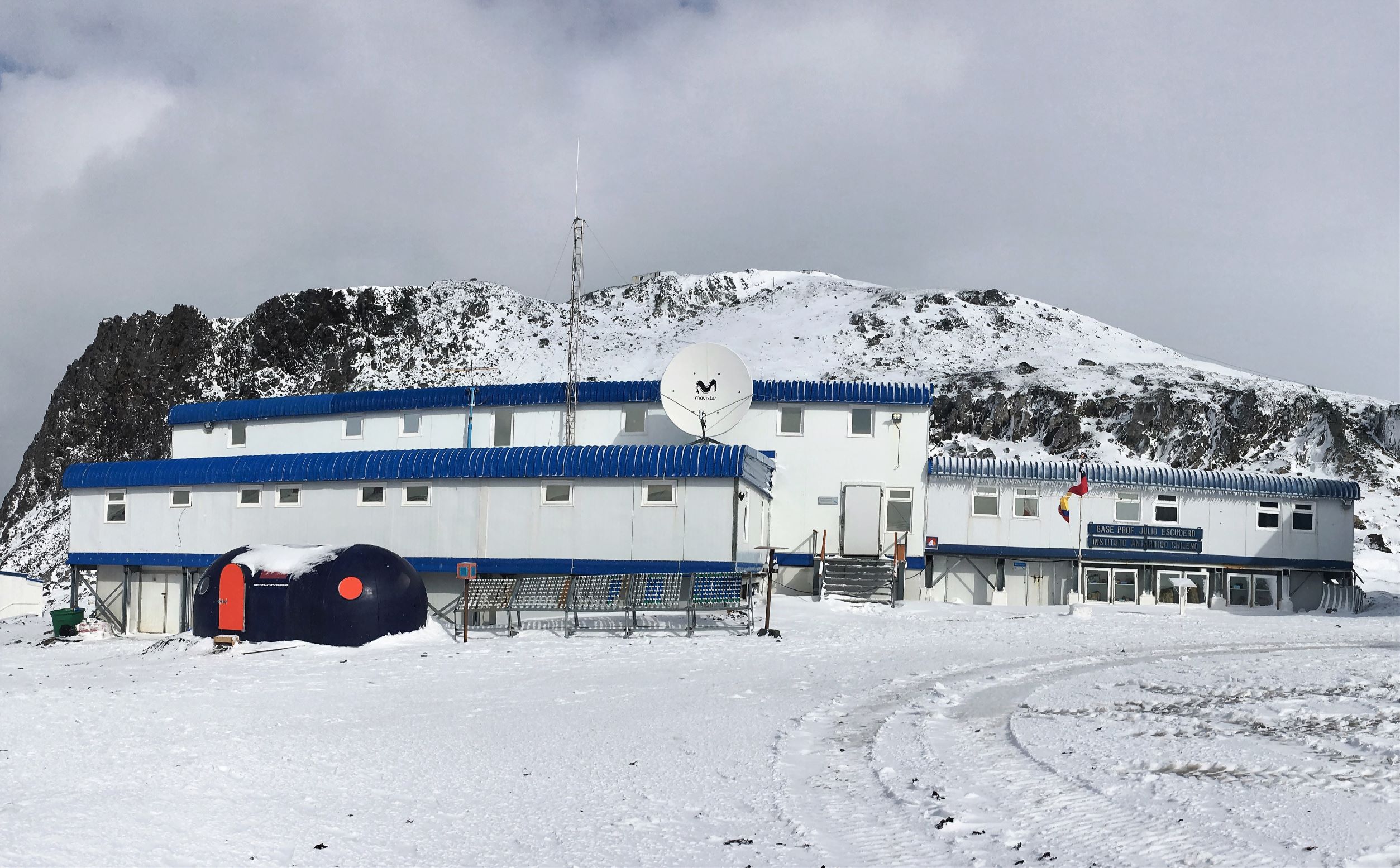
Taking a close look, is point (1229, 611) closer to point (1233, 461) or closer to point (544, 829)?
point (544, 829)

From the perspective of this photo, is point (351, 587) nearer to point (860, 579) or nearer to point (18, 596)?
point (860, 579)

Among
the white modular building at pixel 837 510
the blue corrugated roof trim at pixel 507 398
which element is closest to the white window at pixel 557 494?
the white modular building at pixel 837 510

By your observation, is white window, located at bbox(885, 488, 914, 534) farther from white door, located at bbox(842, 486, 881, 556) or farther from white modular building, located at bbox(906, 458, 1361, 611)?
white modular building, located at bbox(906, 458, 1361, 611)

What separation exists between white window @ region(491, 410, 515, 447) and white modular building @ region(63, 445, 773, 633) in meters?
8.51

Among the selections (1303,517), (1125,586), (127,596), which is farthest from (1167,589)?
(127,596)

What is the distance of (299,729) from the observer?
13.8m

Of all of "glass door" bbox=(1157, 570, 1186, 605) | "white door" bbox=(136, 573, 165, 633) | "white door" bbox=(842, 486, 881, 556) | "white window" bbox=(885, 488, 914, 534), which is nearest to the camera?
"white door" bbox=(136, 573, 165, 633)

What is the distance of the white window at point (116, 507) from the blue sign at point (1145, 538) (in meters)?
30.9

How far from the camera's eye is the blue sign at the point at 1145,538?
37625 mm

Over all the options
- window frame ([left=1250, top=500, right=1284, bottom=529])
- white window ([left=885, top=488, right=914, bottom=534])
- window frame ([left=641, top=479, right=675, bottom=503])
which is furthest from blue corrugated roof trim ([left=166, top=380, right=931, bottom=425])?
window frame ([left=1250, top=500, right=1284, bottom=529])

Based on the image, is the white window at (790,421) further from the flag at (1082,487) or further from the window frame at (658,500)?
the flag at (1082,487)

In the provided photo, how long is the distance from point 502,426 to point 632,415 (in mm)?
5146

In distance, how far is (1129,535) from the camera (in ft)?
124

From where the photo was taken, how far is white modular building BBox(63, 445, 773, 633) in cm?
2952
